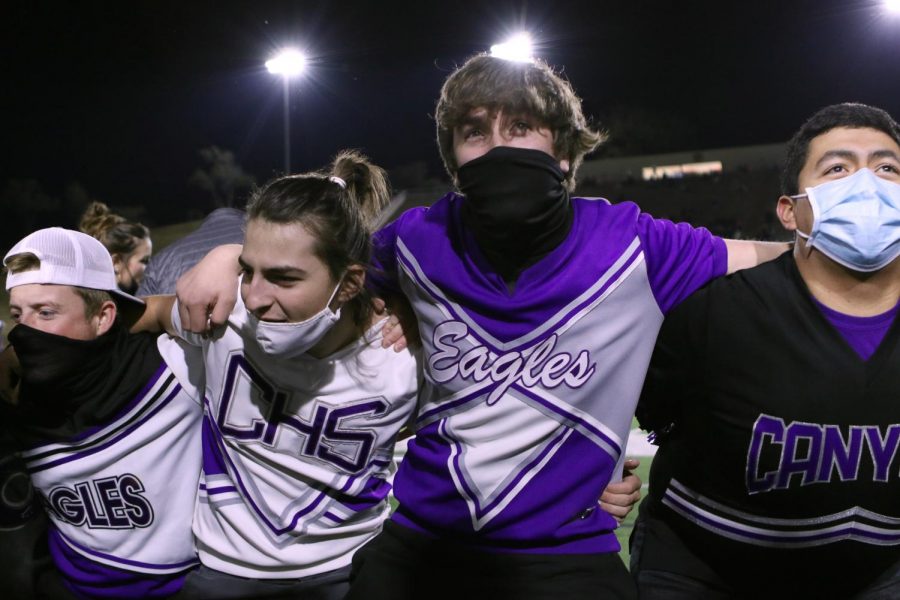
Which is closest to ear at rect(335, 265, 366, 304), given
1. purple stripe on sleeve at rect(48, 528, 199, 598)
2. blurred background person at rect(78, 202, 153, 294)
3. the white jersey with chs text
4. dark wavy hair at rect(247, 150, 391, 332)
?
dark wavy hair at rect(247, 150, 391, 332)

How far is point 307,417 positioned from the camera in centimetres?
255

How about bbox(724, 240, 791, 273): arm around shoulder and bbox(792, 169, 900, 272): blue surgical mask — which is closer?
bbox(792, 169, 900, 272): blue surgical mask

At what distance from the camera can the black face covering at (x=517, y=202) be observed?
7.13 ft

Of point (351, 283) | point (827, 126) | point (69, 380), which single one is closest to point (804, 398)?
point (827, 126)

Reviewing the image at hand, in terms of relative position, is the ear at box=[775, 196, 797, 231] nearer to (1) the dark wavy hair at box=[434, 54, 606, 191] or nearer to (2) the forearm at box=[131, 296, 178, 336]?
(1) the dark wavy hair at box=[434, 54, 606, 191]

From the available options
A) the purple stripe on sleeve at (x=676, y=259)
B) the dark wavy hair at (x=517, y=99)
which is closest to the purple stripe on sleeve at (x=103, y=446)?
the dark wavy hair at (x=517, y=99)

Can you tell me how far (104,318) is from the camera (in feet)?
9.14

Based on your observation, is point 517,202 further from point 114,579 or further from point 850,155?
point 114,579

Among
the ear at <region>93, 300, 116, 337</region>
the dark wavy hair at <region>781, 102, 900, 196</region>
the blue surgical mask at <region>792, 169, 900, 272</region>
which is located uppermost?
the dark wavy hair at <region>781, 102, 900, 196</region>

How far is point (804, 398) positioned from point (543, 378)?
0.71m

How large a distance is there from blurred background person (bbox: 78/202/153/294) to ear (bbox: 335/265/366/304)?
3.09 metres

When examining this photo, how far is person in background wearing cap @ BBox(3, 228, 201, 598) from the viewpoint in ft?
8.74

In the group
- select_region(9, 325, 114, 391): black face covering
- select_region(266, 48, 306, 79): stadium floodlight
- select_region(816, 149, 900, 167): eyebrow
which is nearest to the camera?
select_region(816, 149, 900, 167): eyebrow

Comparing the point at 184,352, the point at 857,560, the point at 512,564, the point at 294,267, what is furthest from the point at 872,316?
the point at 184,352
